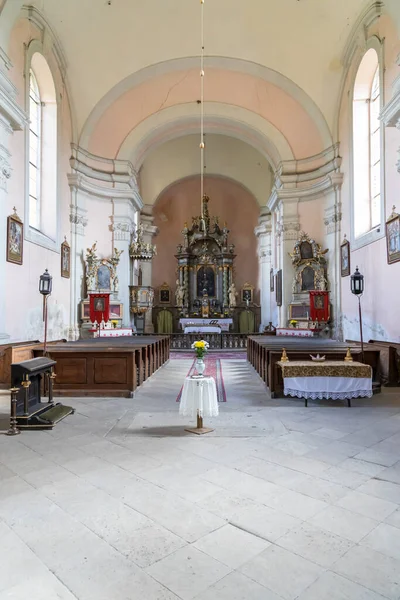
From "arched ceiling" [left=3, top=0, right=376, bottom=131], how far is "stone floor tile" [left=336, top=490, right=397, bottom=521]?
12609 mm

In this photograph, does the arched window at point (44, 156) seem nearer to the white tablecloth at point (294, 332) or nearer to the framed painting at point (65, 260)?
the framed painting at point (65, 260)

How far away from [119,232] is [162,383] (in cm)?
869

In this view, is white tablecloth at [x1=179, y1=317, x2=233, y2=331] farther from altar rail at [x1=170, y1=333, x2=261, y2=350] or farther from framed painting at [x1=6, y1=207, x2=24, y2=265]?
framed painting at [x1=6, y1=207, x2=24, y2=265]

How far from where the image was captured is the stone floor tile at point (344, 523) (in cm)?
277

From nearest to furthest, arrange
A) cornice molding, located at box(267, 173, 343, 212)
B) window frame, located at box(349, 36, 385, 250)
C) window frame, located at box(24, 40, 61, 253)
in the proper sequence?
window frame, located at box(349, 36, 385, 250), window frame, located at box(24, 40, 61, 253), cornice molding, located at box(267, 173, 343, 212)

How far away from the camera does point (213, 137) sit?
21516mm

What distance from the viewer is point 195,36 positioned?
13086mm

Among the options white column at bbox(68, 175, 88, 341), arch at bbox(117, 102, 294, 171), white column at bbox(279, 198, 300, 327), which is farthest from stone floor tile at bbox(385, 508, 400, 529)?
arch at bbox(117, 102, 294, 171)

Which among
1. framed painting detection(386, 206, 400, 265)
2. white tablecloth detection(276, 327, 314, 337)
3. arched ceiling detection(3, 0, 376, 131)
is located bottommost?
white tablecloth detection(276, 327, 314, 337)

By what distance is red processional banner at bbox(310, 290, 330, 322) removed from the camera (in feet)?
46.8

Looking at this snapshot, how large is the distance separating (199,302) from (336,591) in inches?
774

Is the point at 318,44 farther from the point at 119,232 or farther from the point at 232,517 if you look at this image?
the point at 232,517

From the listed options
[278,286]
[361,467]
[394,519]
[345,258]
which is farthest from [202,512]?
[278,286]

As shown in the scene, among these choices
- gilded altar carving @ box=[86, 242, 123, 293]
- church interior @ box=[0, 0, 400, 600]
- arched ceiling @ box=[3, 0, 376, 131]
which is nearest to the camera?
church interior @ box=[0, 0, 400, 600]
